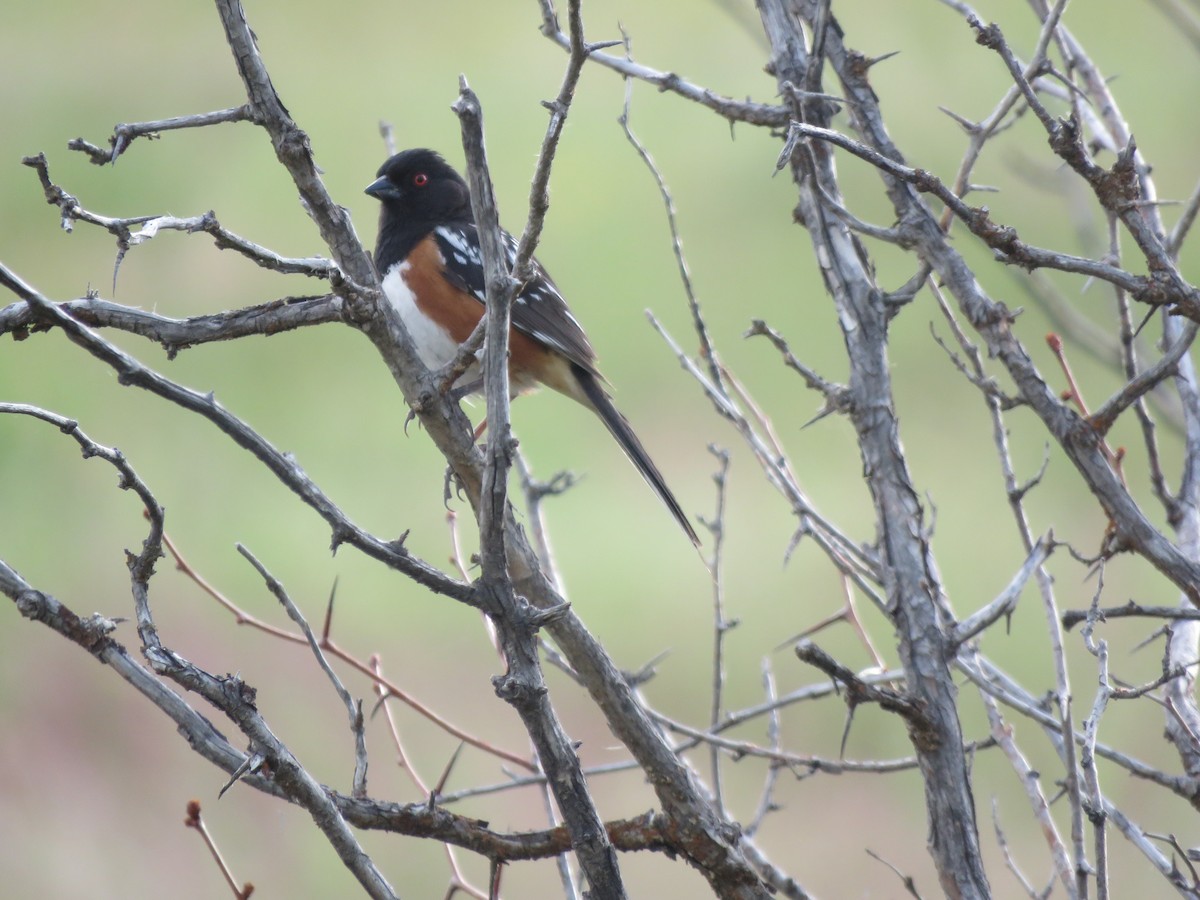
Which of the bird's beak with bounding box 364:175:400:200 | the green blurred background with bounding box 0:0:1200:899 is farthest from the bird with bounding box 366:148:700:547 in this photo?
the green blurred background with bounding box 0:0:1200:899

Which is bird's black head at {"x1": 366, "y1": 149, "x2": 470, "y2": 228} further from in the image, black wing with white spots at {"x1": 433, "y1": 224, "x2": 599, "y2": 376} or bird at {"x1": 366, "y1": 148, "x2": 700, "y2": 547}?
black wing with white spots at {"x1": 433, "y1": 224, "x2": 599, "y2": 376}

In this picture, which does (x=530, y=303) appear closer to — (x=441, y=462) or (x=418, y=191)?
(x=418, y=191)

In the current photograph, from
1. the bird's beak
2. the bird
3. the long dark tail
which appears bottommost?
the long dark tail

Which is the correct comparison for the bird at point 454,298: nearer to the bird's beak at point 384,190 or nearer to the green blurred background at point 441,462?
the bird's beak at point 384,190

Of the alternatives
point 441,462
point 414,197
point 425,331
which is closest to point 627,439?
point 425,331

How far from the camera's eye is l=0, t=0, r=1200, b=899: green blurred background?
5.10m

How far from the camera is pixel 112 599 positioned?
6.40 meters

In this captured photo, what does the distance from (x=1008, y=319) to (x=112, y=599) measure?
19.2 ft

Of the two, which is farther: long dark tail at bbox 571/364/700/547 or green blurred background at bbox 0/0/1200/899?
green blurred background at bbox 0/0/1200/899

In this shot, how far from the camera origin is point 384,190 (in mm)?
3322

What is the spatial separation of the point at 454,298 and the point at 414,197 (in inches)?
18.8

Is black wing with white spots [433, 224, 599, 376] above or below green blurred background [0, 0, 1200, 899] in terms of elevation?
below

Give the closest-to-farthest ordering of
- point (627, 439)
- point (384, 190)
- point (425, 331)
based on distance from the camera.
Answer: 1. point (627, 439)
2. point (425, 331)
3. point (384, 190)

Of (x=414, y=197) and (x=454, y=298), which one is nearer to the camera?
(x=454, y=298)
